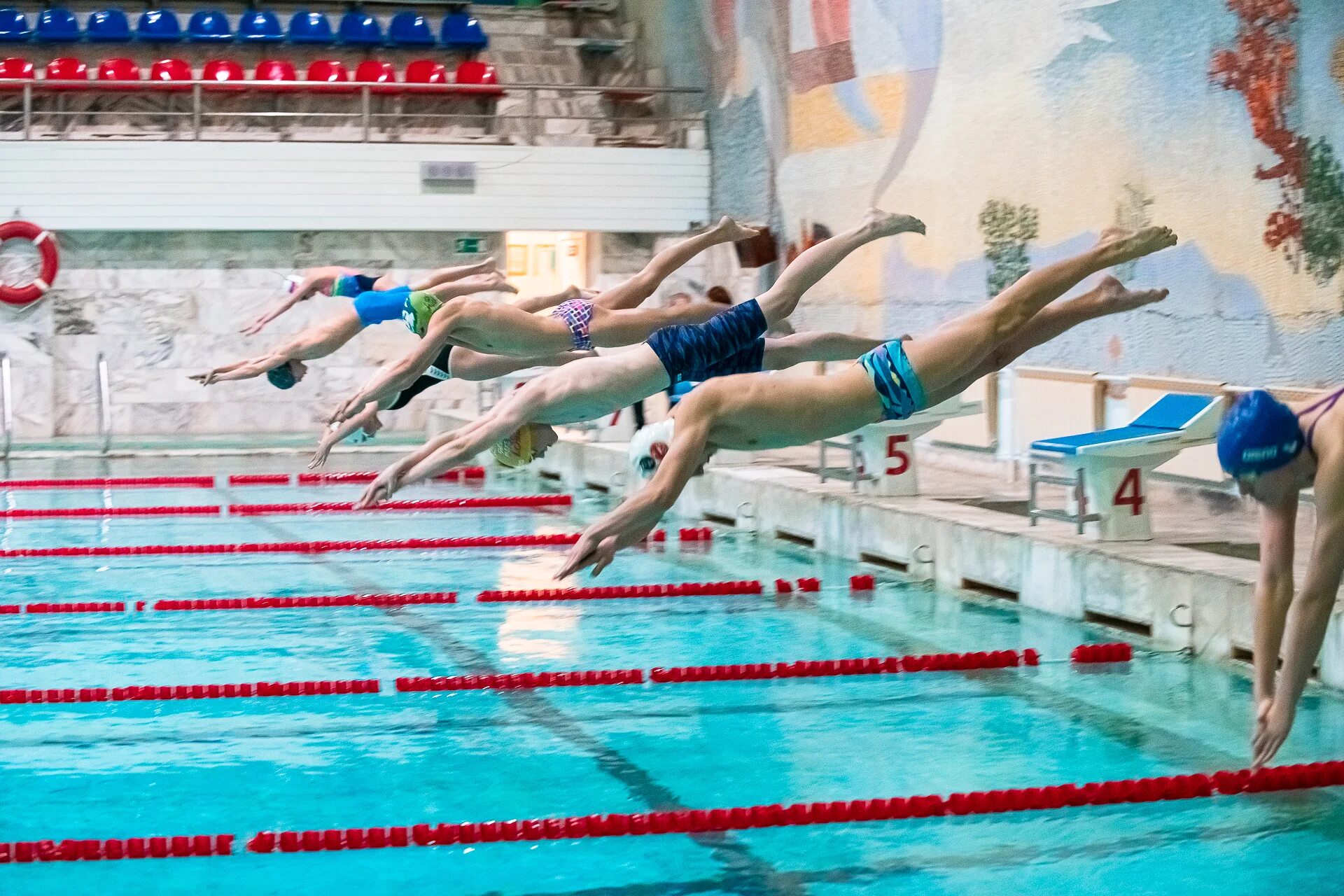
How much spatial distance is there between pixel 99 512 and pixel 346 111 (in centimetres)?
732

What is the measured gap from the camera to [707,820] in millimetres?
4984

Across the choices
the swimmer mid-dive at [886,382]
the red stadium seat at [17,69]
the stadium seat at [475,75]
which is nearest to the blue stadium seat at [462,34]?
the stadium seat at [475,75]

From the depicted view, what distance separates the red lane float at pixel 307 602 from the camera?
8.77 m

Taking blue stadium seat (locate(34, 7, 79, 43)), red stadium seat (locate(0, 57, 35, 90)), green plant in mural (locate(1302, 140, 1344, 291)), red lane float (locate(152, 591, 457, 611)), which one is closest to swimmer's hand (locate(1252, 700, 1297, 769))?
green plant in mural (locate(1302, 140, 1344, 291))

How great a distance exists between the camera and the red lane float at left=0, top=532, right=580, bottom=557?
10555mm

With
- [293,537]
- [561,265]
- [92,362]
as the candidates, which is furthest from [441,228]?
[293,537]

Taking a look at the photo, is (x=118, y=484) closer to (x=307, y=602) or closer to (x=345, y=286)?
(x=345, y=286)

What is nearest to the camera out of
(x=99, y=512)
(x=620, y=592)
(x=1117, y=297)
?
(x=1117, y=297)

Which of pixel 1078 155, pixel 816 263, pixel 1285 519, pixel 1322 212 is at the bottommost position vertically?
pixel 1285 519

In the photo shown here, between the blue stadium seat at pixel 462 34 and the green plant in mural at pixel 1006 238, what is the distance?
8647 mm

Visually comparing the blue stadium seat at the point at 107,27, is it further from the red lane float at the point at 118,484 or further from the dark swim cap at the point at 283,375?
the dark swim cap at the point at 283,375

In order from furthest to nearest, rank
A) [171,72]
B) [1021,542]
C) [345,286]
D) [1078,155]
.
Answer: [171,72]
[1078,155]
[345,286]
[1021,542]

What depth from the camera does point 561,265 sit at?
778 inches

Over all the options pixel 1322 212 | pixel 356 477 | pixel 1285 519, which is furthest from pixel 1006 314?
pixel 356 477
